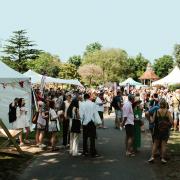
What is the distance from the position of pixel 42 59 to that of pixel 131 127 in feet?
378

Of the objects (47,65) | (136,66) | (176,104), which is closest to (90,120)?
(176,104)

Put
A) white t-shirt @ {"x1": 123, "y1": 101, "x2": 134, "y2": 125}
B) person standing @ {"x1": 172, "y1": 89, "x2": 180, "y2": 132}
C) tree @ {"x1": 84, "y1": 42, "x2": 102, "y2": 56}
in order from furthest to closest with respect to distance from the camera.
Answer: tree @ {"x1": 84, "y1": 42, "x2": 102, "y2": 56}, person standing @ {"x1": 172, "y1": 89, "x2": 180, "y2": 132}, white t-shirt @ {"x1": 123, "y1": 101, "x2": 134, "y2": 125}

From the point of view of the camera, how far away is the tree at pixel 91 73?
345 feet

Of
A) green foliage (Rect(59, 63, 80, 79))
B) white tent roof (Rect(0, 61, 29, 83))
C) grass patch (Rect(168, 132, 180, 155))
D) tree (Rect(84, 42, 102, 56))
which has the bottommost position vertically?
grass patch (Rect(168, 132, 180, 155))

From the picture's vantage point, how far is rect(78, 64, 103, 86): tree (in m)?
105

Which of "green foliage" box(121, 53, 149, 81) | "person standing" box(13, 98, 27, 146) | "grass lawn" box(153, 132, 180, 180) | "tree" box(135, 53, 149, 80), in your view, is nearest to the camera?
"grass lawn" box(153, 132, 180, 180)

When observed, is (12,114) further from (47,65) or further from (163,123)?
(47,65)

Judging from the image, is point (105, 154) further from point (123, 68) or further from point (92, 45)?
point (92, 45)

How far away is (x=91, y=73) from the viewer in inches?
4126

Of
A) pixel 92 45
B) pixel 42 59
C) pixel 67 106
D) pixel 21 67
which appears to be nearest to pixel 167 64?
pixel 92 45

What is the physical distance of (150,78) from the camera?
3718 inches

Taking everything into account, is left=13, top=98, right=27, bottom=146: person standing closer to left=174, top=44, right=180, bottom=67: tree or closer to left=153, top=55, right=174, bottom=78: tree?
left=174, top=44, right=180, bottom=67: tree

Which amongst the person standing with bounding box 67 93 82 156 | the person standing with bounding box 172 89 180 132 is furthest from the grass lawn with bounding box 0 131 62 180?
the person standing with bounding box 172 89 180 132

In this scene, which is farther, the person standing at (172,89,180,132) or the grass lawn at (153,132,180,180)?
the person standing at (172,89,180,132)
